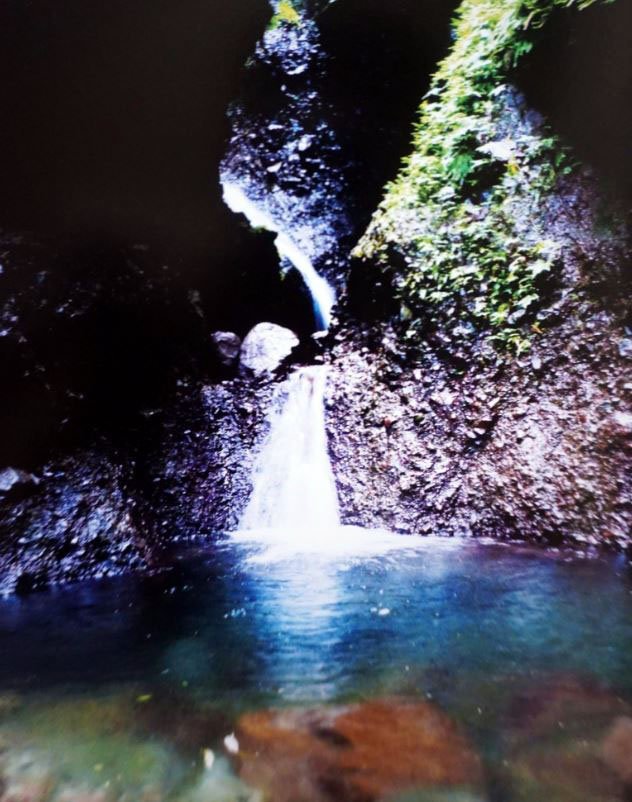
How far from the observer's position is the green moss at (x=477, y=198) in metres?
5.57

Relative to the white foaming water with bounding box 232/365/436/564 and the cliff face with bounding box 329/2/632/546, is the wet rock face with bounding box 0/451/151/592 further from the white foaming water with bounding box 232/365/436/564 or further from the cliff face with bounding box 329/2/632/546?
the cliff face with bounding box 329/2/632/546

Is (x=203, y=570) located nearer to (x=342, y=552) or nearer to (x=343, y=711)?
(x=342, y=552)

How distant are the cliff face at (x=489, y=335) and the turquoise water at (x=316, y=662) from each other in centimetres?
74

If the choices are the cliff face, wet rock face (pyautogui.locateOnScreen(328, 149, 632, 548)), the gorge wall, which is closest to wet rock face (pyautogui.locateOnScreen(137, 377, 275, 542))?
the gorge wall

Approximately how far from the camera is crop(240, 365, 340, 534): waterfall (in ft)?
20.7

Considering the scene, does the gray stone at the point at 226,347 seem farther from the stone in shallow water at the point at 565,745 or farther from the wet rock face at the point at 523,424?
the stone in shallow water at the point at 565,745

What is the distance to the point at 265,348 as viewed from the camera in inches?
292

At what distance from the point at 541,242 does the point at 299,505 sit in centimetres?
413

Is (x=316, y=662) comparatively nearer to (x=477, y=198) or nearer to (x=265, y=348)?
(x=265, y=348)

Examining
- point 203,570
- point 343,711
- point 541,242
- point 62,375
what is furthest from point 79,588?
point 541,242

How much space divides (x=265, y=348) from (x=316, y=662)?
5186mm

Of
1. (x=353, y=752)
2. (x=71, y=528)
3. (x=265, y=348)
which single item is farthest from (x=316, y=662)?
(x=265, y=348)

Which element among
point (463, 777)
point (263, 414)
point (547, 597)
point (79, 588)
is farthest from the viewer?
point (263, 414)

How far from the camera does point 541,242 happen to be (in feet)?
18.0
